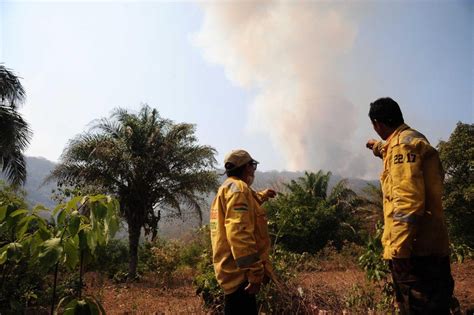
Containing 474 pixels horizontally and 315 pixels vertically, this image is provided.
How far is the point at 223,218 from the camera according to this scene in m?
2.72

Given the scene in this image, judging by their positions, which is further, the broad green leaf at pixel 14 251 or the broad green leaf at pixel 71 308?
the broad green leaf at pixel 14 251

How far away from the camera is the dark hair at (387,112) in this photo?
98.8 inches

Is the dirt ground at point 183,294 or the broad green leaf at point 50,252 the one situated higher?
the broad green leaf at point 50,252

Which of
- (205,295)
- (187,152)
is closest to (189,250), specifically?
(187,152)

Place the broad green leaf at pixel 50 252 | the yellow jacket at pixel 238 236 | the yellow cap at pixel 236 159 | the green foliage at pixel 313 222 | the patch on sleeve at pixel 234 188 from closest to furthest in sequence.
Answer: the broad green leaf at pixel 50 252, the yellow jacket at pixel 238 236, the patch on sleeve at pixel 234 188, the yellow cap at pixel 236 159, the green foliage at pixel 313 222

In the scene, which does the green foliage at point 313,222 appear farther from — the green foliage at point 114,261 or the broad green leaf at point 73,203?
the broad green leaf at point 73,203

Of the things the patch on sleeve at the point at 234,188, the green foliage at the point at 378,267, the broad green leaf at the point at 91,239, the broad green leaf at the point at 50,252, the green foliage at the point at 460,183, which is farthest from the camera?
the green foliage at the point at 460,183

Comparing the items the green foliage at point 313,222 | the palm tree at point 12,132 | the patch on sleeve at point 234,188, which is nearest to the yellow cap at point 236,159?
the patch on sleeve at point 234,188

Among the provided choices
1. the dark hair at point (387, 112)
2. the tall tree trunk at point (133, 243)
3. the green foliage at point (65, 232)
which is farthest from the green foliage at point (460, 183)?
the green foliage at point (65, 232)

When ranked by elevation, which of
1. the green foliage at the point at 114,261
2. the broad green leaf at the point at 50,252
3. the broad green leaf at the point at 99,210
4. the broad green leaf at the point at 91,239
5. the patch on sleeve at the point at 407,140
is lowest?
the green foliage at the point at 114,261

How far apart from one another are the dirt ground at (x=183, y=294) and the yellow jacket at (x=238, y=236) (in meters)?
2.43

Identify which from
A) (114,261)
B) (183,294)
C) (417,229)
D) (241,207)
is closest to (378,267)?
(417,229)

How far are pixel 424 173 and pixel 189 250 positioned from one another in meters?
15.2

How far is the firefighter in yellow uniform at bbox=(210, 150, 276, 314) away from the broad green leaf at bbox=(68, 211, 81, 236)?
122 cm
